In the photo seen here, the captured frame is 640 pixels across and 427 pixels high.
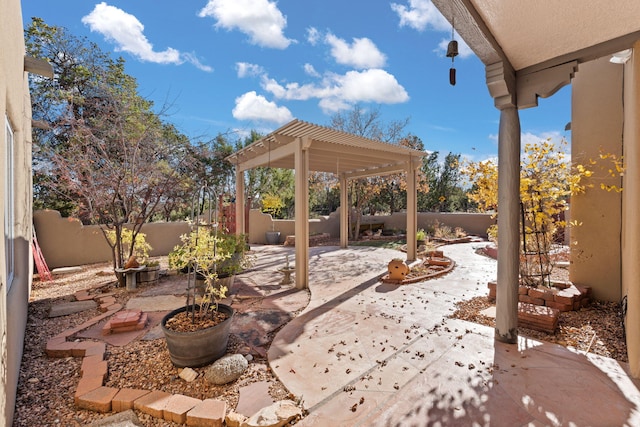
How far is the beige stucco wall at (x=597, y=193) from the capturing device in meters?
4.09

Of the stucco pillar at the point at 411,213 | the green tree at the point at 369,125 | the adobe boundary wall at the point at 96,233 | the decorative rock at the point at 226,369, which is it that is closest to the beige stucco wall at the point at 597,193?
the stucco pillar at the point at 411,213

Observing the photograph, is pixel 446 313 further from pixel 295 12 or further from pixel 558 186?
pixel 295 12

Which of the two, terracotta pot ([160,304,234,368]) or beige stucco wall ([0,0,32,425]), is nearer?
beige stucco wall ([0,0,32,425])

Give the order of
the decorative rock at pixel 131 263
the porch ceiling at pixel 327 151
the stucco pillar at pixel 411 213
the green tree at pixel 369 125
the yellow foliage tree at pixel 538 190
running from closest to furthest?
the yellow foliage tree at pixel 538 190, the porch ceiling at pixel 327 151, the decorative rock at pixel 131 263, the stucco pillar at pixel 411 213, the green tree at pixel 369 125

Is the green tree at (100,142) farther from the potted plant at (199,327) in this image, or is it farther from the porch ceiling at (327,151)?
the potted plant at (199,327)

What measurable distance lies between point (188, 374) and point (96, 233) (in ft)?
24.3

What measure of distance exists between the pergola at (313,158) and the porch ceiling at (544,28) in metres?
2.77

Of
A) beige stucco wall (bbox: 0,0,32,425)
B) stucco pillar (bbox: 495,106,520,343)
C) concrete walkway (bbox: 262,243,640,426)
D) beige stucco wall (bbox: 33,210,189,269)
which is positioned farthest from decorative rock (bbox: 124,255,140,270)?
stucco pillar (bbox: 495,106,520,343)

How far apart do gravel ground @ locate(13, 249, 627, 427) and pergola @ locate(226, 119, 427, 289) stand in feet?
8.72

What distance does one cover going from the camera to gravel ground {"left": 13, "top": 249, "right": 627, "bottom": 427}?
212cm

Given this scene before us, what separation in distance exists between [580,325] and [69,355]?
19.0 ft

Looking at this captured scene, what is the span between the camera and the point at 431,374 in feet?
8.09

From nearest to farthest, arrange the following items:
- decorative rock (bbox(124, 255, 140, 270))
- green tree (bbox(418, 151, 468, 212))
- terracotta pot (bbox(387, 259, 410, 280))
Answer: decorative rock (bbox(124, 255, 140, 270)) < terracotta pot (bbox(387, 259, 410, 280)) < green tree (bbox(418, 151, 468, 212))

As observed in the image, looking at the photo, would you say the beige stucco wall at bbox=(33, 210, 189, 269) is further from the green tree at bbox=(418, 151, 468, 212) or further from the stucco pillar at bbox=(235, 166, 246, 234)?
the green tree at bbox=(418, 151, 468, 212)
